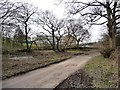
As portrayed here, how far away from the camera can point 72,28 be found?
51125 mm

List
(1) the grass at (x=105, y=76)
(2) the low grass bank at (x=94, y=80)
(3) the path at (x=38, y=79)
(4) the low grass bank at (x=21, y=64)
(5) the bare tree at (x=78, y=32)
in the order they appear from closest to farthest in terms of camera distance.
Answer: (1) the grass at (x=105, y=76), (2) the low grass bank at (x=94, y=80), (3) the path at (x=38, y=79), (4) the low grass bank at (x=21, y=64), (5) the bare tree at (x=78, y=32)

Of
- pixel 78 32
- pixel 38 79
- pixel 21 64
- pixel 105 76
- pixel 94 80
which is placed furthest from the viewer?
pixel 78 32

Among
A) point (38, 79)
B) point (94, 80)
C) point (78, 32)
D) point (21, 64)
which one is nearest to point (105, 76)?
point (94, 80)

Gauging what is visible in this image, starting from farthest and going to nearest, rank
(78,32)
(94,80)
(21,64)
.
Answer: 1. (78,32)
2. (21,64)
3. (94,80)

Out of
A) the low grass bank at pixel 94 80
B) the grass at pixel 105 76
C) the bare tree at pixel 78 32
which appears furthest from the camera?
the bare tree at pixel 78 32

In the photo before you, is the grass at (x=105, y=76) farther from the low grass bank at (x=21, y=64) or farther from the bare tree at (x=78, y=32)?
the bare tree at (x=78, y=32)

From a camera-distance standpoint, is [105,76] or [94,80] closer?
[94,80]

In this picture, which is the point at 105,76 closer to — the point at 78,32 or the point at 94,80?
the point at 94,80

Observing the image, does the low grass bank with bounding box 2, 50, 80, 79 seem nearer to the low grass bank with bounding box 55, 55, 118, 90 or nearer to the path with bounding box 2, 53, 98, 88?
the path with bounding box 2, 53, 98, 88

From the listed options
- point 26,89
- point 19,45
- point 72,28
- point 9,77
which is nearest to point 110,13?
point 9,77

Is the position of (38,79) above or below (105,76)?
below

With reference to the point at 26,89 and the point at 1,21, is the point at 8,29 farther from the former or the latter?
the point at 26,89

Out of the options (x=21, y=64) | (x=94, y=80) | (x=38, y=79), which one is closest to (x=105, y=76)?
(x=94, y=80)

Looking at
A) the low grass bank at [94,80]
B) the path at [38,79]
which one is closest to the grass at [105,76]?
the low grass bank at [94,80]
